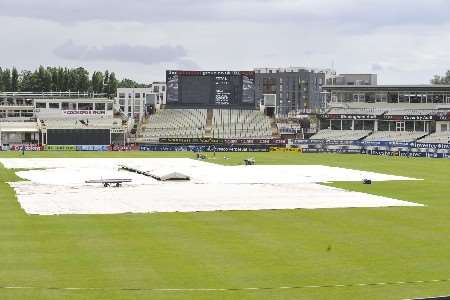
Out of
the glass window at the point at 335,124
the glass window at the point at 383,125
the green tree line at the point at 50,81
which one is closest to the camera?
the glass window at the point at 383,125

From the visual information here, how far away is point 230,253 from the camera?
89.7 ft

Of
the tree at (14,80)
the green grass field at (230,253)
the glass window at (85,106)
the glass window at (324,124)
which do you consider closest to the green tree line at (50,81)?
the tree at (14,80)

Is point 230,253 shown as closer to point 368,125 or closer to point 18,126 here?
point 368,125

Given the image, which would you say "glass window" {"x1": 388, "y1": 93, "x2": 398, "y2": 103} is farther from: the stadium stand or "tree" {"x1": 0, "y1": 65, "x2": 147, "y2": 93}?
"tree" {"x1": 0, "y1": 65, "x2": 147, "y2": 93}

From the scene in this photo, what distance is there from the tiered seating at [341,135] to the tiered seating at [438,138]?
12.2 m

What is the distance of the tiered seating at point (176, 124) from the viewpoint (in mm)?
131125

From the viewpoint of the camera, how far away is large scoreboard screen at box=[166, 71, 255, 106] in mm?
127062

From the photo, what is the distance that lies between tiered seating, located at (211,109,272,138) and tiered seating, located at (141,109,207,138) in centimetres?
240

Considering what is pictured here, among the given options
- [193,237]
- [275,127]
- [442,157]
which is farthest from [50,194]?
[275,127]

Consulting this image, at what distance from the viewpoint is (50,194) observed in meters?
47.6

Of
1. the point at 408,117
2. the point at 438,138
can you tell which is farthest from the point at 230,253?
the point at 408,117

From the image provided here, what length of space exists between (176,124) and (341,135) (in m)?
27.9

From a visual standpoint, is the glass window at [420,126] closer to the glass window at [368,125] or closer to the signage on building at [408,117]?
the signage on building at [408,117]

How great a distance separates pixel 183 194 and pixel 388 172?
1163 inches
